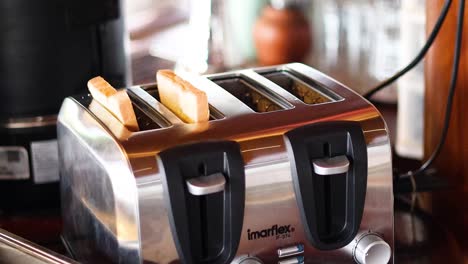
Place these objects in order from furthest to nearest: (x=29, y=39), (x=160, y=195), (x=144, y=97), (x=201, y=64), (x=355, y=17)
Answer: (x=201, y=64) → (x=355, y=17) → (x=29, y=39) → (x=144, y=97) → (x=160, y=195)

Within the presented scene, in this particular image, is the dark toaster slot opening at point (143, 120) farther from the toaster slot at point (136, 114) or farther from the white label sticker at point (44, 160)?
the white label sticker at point (44, 160)

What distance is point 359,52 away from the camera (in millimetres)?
1462

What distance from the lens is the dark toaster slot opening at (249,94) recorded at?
0.76m

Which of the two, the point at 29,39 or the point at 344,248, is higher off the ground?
the point at 29,39

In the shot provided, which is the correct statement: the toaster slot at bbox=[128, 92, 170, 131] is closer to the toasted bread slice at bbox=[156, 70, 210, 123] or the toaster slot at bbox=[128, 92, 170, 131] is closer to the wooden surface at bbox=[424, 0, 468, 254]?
the toasted bread slice at bbox=[156, 70, 210, 123]

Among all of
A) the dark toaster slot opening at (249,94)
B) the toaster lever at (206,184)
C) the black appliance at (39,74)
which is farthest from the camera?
the black appliance at (39,74)

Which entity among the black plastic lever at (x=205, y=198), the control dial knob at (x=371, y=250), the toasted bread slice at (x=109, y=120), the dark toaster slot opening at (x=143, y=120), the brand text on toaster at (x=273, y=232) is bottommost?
the control dial knob at (x=371, y=250)

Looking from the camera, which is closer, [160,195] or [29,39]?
[160,195]

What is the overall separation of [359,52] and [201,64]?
32 cm

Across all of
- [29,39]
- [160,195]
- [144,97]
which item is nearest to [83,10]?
[29,39]

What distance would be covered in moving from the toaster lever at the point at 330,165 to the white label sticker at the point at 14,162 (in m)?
0.37

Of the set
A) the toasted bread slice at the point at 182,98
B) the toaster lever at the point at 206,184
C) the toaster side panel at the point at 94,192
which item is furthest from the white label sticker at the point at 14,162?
the toaster lever at the point at 206,184

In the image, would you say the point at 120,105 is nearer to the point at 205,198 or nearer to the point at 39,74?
the point at 205,198

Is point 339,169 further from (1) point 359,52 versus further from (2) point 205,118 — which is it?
(1) point 359,52
